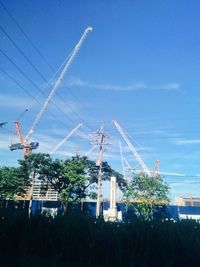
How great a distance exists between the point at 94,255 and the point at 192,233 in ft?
11.2

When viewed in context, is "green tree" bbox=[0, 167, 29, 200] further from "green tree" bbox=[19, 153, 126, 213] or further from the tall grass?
the tall grass

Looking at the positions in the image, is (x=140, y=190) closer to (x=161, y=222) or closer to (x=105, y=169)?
(x=105, y=169)

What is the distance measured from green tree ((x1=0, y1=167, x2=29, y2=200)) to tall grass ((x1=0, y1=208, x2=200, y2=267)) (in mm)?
37529

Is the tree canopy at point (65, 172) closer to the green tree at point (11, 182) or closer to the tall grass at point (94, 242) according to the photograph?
the green tree at point (11, 182)

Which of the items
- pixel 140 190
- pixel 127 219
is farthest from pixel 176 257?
pixel 140 190

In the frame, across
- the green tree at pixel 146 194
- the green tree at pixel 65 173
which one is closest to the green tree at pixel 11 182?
the green tree at pixel 65 173

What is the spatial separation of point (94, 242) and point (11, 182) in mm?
41589

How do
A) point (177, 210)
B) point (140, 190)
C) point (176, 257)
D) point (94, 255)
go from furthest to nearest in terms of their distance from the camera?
point (177, 210) < point (140, 190) < point (94, 255) < point (176, 257)

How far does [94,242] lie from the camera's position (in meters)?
10.4

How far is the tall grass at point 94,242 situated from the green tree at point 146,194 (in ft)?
111

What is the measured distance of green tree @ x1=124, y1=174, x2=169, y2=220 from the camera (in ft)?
146

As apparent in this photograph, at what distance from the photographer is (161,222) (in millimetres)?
11070

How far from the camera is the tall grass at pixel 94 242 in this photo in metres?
9.44

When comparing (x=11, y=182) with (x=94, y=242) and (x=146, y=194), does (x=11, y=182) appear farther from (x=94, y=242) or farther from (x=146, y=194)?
(x=94, y=242)
